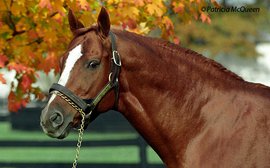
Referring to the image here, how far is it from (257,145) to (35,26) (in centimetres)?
318

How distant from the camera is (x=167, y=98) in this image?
14.9 ft

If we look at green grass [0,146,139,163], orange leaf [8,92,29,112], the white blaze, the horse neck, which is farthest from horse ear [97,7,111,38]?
Result: green grass [0,146,139,163]

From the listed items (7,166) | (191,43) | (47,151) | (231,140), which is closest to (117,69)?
(231,140)

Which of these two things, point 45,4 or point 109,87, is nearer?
point 109,87

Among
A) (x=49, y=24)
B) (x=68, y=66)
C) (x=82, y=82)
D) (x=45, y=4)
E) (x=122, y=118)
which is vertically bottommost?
(x=122, y=118)

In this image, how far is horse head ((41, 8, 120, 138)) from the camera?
4.34 meters

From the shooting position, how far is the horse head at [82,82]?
4340 millimetres

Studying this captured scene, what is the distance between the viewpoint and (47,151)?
62.6ft

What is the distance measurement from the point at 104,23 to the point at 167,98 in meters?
0.70

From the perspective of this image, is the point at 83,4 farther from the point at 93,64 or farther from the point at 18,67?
the point at 93,64

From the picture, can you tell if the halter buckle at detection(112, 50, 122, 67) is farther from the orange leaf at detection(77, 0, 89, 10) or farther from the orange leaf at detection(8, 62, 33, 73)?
the orange leaf at detection(8, 62, 33, 73)

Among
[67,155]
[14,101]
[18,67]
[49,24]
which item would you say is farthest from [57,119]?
[67,155]

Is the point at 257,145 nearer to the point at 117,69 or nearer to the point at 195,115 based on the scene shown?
the point at 195,115

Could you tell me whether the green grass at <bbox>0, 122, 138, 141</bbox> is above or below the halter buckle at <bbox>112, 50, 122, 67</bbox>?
below
